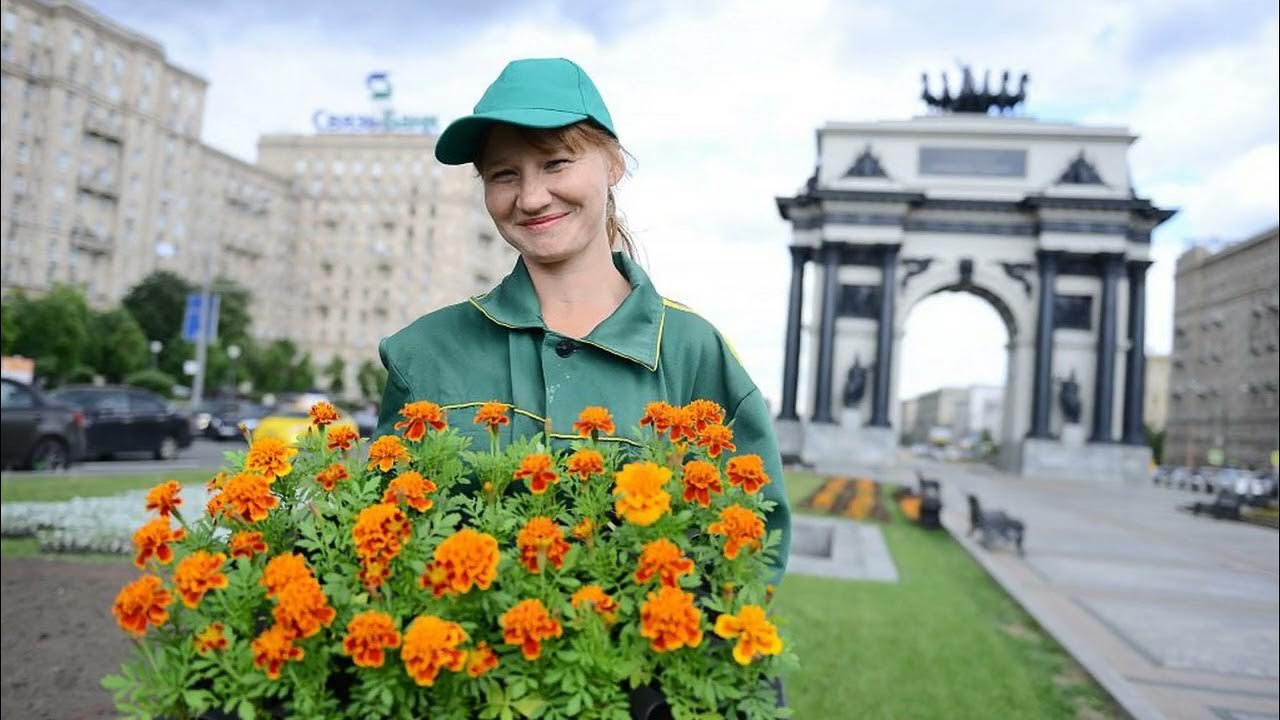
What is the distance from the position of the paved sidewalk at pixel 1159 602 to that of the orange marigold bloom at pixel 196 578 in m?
6.11

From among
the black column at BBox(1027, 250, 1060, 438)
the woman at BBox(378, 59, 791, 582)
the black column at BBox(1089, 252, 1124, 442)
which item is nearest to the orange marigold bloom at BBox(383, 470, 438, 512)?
the woman at BBox(378, 59, 791, 582)

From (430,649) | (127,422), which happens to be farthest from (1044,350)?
(430,649)

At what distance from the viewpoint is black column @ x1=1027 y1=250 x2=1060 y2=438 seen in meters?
41.4

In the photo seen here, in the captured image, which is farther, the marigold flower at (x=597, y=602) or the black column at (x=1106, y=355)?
the black column at (x=1106, y=355)

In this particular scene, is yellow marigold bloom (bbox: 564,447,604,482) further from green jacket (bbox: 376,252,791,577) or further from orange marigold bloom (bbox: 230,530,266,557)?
orange marigold bloom (bbox: 230,530,266,557)

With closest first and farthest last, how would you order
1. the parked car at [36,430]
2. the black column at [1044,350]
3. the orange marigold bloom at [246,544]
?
1. the orange marigold bloom at [246,544]
2. the parked car at [36,430]
3. the black column at [1044,350]

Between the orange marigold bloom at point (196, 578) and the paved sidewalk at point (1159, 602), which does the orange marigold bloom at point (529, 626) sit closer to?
the orange marigold bloom at point (196, 578)

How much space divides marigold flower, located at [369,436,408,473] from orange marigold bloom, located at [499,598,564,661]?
46 centimetres

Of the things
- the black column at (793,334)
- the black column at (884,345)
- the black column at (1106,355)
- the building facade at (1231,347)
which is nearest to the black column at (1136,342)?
the black column at (1106,355)

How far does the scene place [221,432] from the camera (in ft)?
106

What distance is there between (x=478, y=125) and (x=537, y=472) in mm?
967

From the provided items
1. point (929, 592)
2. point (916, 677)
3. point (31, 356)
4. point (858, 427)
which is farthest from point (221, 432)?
point (916, 677)

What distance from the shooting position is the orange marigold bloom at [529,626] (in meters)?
1.53

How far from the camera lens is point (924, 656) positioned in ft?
24.1
